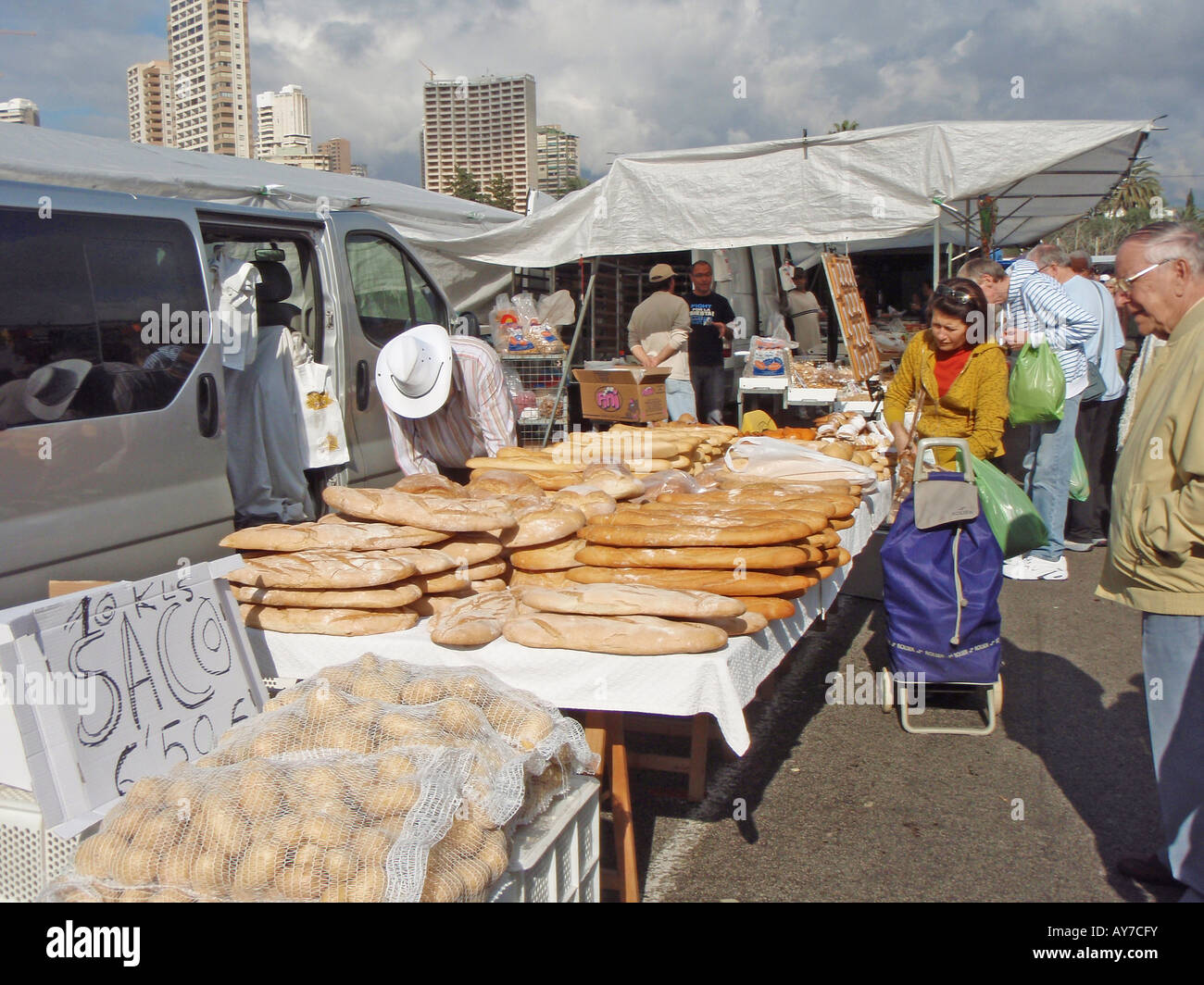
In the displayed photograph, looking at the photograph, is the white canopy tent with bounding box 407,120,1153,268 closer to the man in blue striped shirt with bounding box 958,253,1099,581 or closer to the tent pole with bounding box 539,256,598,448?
the tent pole with bounding box 539,256,598,448

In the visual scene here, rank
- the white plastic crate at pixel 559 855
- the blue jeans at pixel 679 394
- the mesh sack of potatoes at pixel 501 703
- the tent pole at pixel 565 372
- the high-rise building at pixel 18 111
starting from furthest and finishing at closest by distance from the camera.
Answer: the high-rise building at pixel 18 111 → the blue jeans at pixel 679 394 → the tent pole at pixel 565 372 → the mesh sack of potatoes at pixel 501 703 → the white plastic crate at pixel 559 855

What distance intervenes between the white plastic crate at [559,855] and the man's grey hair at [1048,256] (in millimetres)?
6339

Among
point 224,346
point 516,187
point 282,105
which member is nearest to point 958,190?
point 224,346

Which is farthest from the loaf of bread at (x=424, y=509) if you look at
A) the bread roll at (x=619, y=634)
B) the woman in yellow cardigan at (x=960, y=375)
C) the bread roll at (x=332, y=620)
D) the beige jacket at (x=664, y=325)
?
the beige jacket at (x=664, y=325)

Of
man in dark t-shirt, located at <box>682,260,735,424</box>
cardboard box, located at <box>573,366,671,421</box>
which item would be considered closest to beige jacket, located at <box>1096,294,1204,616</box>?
cardboard box, located at <box>573,366,671,421</box>

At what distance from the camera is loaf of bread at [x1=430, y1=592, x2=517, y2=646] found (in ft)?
8.57

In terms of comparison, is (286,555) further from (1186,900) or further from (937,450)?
(937,450)

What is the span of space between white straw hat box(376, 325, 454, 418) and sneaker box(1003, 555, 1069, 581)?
4401mm

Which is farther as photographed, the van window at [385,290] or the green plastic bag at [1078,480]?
the green plastic bag at [1078,480]

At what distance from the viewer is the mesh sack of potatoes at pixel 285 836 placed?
66.3 inches

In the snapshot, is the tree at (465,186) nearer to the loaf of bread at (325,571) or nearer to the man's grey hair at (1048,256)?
the man's grey hair at (1048,256)

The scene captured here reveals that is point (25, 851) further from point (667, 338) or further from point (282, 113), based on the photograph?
point (282, 113)

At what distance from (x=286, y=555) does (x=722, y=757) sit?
6.85ft

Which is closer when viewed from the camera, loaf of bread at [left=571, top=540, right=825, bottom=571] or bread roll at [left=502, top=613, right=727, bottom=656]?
bread roll at [left=502, top=613, right=727, bottom=656]
